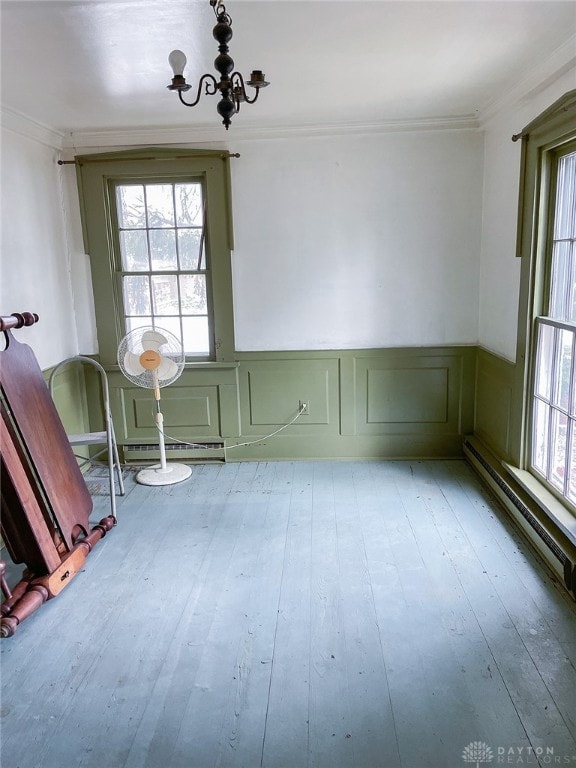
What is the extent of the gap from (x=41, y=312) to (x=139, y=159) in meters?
1.40

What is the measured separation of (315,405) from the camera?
181 inches

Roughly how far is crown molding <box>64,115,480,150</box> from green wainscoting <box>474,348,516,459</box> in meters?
1.73

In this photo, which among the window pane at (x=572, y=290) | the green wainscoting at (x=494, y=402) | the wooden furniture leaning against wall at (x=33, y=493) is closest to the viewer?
the wooden furniture leaning against wall at (x=33, y=493)

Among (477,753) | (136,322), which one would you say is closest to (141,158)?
(136,322)

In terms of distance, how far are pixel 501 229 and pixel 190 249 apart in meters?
2.35

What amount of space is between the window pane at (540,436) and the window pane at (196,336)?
2554 mm

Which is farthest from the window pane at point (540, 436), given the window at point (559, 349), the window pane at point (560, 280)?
the window pane at point (560, 280)

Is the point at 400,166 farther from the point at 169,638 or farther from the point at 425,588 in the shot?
the point at 169,638

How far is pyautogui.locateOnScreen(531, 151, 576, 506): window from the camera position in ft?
9.82

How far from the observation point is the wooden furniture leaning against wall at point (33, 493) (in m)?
2.65

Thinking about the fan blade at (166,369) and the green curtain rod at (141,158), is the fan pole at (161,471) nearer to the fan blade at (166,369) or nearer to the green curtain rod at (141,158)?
the fan blade at (166,369)

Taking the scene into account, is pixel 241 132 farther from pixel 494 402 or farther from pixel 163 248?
pixel 494 402

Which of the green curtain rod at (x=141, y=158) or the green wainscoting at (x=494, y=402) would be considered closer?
the green wainscoting at (x=494, y=402)

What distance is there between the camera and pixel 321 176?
4273 mm
